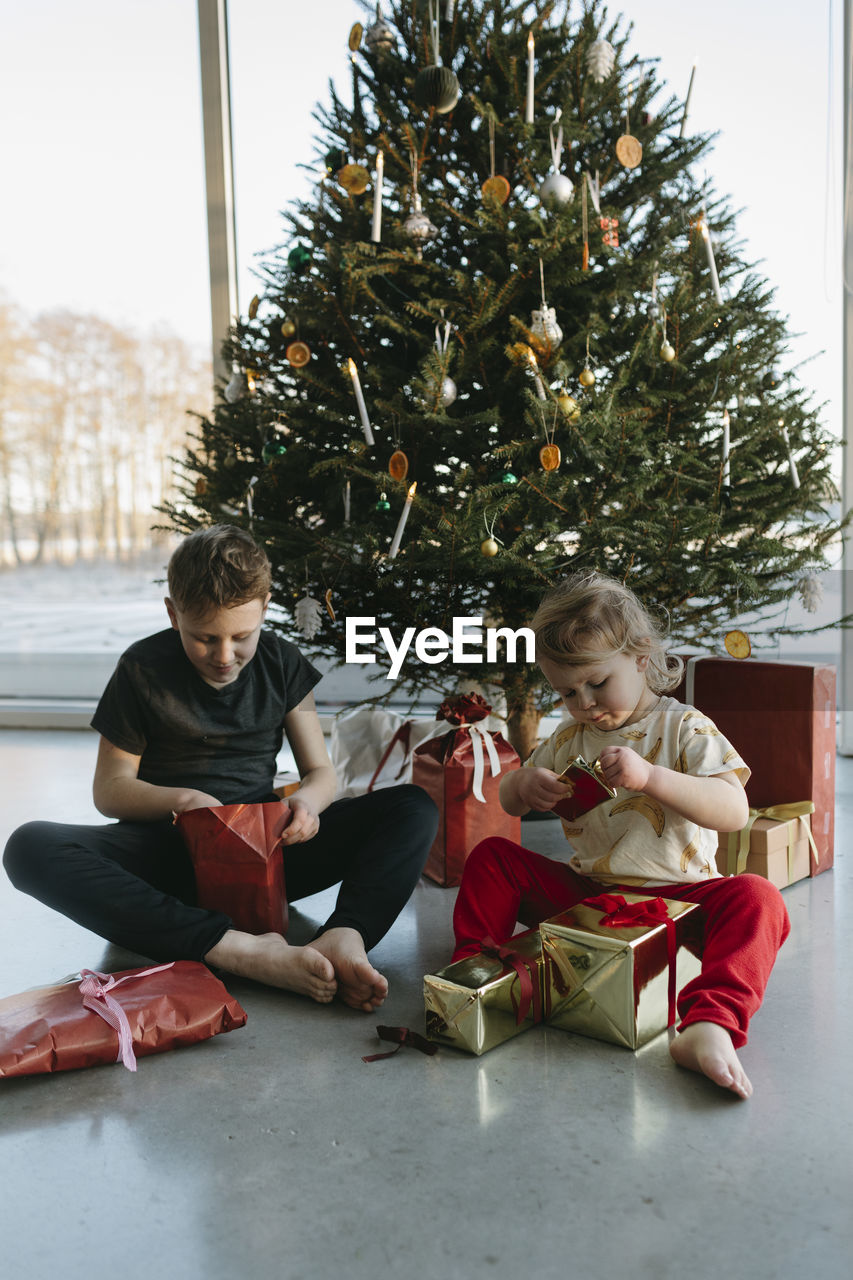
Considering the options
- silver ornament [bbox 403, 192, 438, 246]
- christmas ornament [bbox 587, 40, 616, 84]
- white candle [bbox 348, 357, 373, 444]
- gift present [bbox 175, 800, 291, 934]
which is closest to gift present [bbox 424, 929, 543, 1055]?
gift present [bbox 175, 800, 291, 934]

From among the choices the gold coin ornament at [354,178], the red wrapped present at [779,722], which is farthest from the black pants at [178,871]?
the gold coin ornament at [354,178]

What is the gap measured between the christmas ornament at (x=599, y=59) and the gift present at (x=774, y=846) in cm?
160

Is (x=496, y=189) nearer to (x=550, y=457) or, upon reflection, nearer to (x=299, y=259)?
(x=299, y=259)

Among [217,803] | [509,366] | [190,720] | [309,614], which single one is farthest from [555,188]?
[217,803]

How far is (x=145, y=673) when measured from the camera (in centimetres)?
171

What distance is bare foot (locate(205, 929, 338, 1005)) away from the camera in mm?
1473

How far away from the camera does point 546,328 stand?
1.98 metres

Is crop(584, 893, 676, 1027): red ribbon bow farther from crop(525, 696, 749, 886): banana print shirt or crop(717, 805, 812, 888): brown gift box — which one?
crop(717, 805, 812, 888): brown gift box

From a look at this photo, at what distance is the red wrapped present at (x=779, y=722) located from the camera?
204cm

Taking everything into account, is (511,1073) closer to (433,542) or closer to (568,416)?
(433,542)

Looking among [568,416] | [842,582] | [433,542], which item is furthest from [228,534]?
[842,582]

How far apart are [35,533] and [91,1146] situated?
131 inches

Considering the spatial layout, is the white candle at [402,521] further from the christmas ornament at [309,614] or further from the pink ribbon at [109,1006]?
the pink ribbon at [109,1006]

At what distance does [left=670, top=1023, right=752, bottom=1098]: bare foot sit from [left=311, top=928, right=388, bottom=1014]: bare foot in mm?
431
